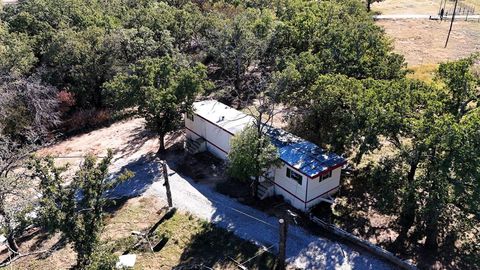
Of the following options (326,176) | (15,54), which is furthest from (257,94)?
(15,54)

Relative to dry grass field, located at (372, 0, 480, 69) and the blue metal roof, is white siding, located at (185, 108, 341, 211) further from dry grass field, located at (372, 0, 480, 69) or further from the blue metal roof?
dry grass field, located at (372, 0, 480, 69)

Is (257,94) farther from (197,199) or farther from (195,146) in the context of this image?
(197,199)

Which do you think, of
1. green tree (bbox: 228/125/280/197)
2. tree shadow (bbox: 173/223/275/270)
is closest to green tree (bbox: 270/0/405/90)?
green tree (bbox: 228/125/280/197)

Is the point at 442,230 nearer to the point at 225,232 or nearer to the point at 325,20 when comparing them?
the point at 225,232

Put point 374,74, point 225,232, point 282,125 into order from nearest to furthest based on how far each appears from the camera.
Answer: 1. point 225,232
2. point 374,74
3. point 282,125

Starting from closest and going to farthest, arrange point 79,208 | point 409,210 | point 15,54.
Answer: point 79,208 → point 409,210 → point 15,54

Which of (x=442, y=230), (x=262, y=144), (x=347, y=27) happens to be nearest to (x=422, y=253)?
(x=442, y=230)
